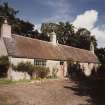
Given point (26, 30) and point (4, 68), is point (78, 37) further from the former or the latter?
point (4, 68)

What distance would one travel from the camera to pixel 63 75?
39.7 metres

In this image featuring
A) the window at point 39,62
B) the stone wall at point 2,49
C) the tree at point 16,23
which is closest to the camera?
the stone wall at point 2,49

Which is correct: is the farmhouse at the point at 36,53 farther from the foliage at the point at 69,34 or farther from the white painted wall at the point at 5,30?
the foliage at the point at 69,34

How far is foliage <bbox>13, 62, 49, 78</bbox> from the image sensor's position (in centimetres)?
3031

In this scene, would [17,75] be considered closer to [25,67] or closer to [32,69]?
[25,67]

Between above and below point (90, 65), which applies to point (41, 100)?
below

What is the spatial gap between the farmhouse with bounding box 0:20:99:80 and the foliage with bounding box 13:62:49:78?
0.55m

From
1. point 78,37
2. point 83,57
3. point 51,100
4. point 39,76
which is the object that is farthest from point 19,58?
point 78,37

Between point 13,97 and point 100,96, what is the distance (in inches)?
308

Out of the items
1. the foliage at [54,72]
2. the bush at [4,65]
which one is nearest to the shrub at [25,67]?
the bush at [4,65]

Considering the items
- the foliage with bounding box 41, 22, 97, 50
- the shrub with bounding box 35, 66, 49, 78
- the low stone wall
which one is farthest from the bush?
the foliage with bounding box 41, 22, 97, 50

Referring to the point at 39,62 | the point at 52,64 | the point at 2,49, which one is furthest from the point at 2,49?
the point at 52,64

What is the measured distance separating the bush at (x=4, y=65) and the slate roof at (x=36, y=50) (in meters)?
0.89

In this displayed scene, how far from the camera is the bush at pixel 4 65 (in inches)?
1136
